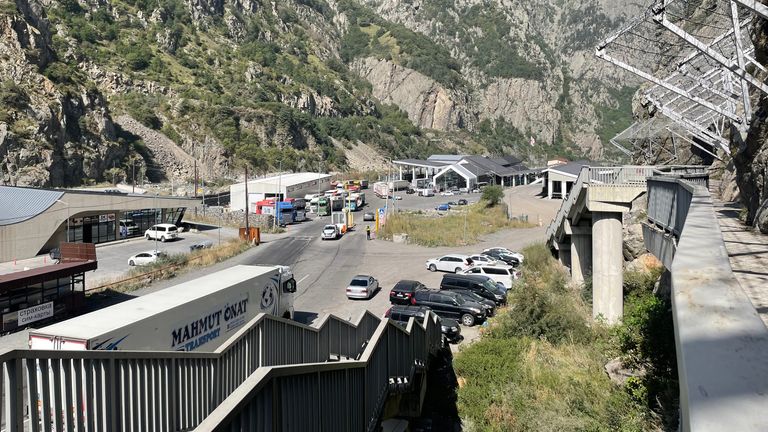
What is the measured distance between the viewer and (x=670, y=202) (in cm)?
1093

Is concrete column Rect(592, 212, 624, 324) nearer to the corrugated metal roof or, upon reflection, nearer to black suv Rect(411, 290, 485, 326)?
black suv Rect(411, 290, 485, 326)

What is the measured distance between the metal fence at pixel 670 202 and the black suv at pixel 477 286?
1213cm

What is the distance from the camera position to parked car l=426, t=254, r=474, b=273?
31.3 metres

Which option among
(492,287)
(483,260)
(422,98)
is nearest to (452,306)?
(492,287)

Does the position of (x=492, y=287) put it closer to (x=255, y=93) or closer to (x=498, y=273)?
(x=498, y=273)

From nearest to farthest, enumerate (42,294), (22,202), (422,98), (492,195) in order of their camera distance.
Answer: (42,294) → (22,202) → (492,195) → (422,98)

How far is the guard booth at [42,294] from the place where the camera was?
18516 millimetres

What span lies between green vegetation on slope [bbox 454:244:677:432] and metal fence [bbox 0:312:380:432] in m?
6.39

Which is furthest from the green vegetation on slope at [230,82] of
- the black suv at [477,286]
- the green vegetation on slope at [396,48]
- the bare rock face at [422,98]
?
the black suv at [477,286]

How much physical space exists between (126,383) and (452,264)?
2701 centimetres

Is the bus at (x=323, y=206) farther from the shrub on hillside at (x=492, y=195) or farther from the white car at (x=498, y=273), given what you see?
the white car at (x=498, y=273)

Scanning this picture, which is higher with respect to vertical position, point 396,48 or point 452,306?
point 396,48

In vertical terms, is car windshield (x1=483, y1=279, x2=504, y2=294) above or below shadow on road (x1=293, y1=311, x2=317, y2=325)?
above

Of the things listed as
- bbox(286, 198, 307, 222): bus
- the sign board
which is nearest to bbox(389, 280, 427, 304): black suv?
the sign board
